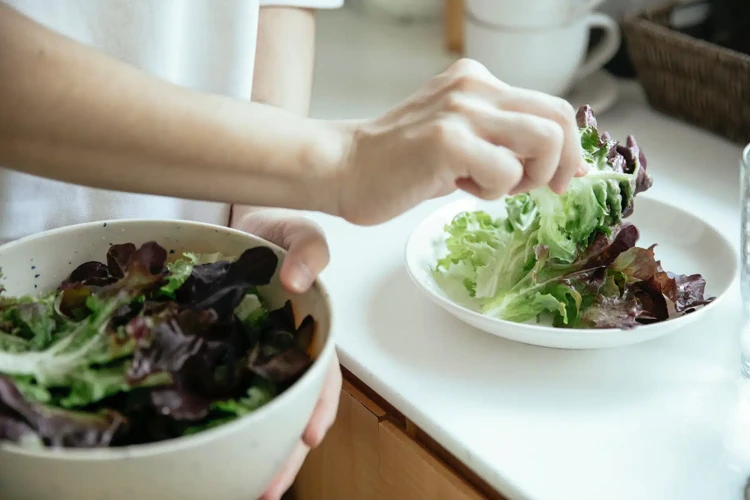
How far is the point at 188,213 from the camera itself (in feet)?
2.87

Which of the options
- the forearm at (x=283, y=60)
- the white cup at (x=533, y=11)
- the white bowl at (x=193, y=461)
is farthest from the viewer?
the white cup at (x=533, y=11)

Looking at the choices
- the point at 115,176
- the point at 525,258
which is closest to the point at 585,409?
the point at 525,258

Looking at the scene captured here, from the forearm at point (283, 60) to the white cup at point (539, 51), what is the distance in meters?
0.35

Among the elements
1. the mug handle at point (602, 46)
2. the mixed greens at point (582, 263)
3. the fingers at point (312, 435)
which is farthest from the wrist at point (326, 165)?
the mug handle at point (602, 46)

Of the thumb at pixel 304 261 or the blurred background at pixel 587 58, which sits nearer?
the thumb at pixel 304 261

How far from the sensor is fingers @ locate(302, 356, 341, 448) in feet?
1.79

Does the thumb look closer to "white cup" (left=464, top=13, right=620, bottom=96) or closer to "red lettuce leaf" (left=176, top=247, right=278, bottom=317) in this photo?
"red lettuce leaf" (left=176, top=247, right=278, bottom=317)

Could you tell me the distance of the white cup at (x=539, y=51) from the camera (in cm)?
117

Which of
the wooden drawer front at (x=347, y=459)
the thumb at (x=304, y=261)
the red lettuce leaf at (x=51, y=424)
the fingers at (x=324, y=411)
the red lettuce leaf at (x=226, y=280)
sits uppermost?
the thumb at (x=304, y=261)

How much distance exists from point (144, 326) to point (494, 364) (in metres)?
0.32

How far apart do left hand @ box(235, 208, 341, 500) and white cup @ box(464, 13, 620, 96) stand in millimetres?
607

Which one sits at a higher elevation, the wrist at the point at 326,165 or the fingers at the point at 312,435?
the wrist at the point at 326,165

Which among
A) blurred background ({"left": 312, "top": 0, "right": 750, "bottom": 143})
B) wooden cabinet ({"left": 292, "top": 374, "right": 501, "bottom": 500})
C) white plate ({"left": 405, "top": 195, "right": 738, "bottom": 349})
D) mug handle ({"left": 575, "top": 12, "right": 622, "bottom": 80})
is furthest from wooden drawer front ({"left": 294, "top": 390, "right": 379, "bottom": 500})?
mug handle ({"left": 575, "top": 12, "right": 622, "bottom": 80})

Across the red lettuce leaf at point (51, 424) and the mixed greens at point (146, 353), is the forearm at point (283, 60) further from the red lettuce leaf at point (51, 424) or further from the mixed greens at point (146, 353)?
the red lettuce leaf at point (51, 424)
